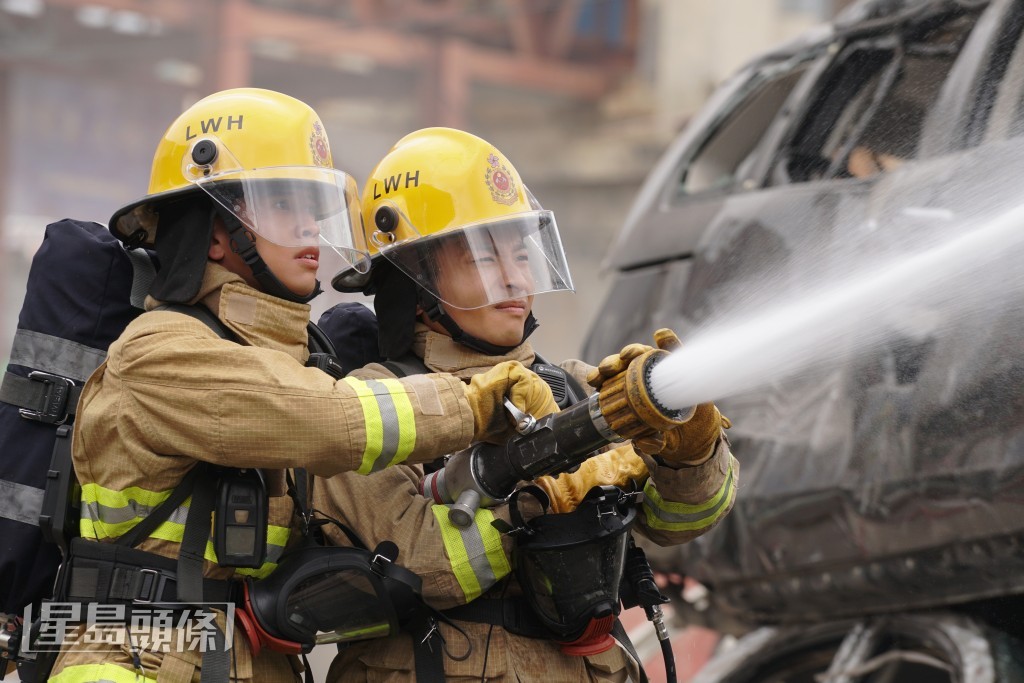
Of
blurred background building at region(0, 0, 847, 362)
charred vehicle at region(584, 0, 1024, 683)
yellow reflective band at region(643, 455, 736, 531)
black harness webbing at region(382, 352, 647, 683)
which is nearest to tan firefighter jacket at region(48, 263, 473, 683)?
black harness webbing at region(382, 352, 647, 683)

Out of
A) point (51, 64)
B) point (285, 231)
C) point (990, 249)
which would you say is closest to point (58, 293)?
point (285, 231)

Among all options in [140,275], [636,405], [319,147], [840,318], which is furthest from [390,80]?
[636,405]

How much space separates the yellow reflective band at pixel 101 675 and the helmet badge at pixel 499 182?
134 cm

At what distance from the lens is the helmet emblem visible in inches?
120

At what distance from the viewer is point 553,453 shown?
267 centimetres

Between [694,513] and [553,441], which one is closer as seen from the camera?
[553,441]

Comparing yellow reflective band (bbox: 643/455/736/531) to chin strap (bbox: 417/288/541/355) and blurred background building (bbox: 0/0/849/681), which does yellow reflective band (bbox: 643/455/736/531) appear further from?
blurred background building (bbox: 0/0/849/681)

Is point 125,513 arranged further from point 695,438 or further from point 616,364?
point 695,438

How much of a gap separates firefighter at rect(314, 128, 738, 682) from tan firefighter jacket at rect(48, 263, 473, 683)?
0.25 meters

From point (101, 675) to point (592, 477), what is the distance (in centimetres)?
112

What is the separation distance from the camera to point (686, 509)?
3059 millimetres

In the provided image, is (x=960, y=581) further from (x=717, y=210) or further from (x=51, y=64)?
(x=51, y=64)

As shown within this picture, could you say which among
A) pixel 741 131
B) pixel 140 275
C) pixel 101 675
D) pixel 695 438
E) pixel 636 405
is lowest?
pixel 101 675

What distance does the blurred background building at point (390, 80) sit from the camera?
19.6 m
